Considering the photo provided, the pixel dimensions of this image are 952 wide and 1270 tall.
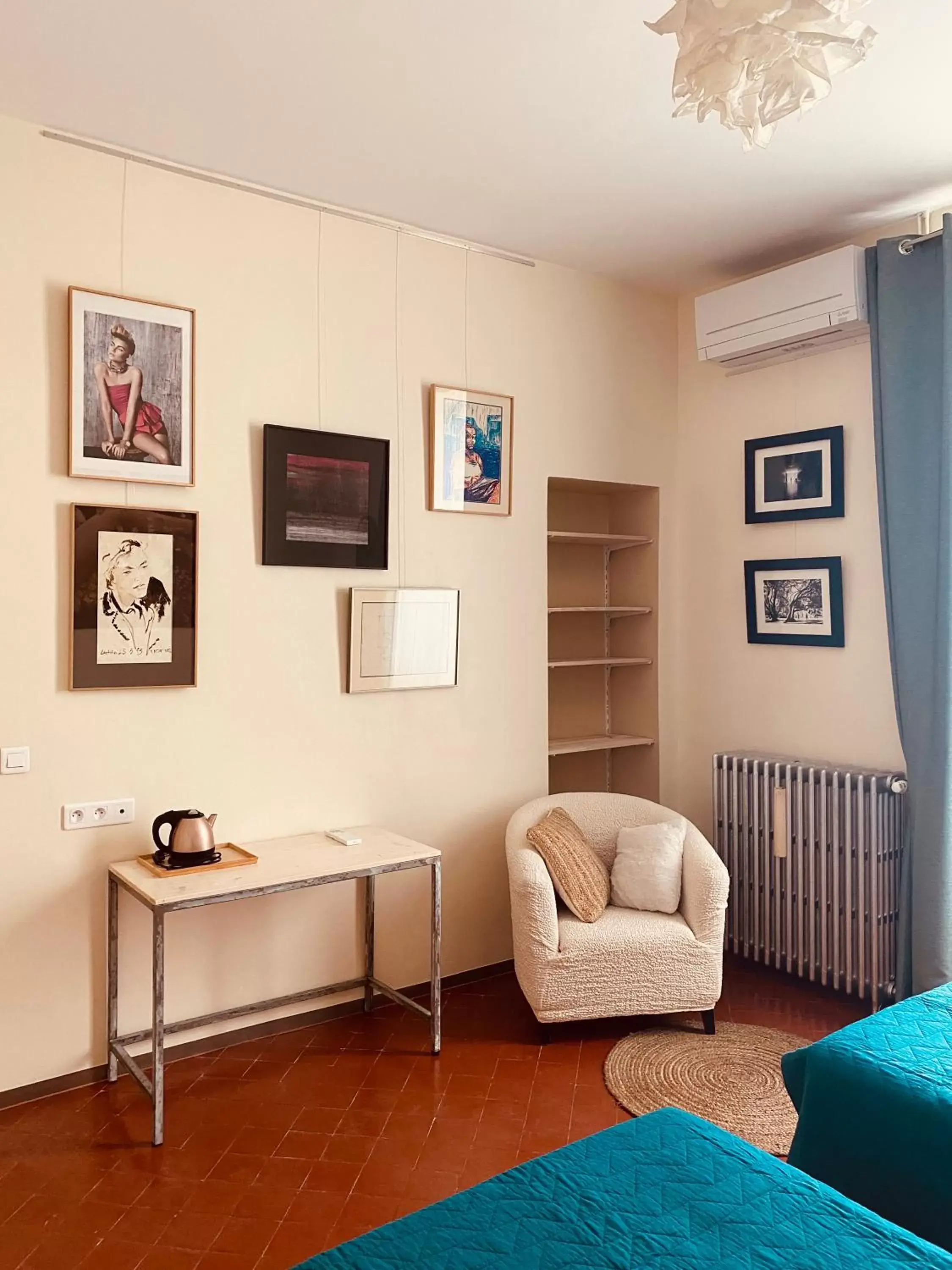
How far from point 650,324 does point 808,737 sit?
2.08m

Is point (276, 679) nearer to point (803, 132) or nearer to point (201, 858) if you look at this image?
point (201, 858)

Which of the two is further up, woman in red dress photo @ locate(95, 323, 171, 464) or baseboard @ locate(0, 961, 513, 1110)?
woman in red dress photo @ locate(95, 323, 171, 464)

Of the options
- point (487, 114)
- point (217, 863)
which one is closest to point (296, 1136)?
point (217, 863)

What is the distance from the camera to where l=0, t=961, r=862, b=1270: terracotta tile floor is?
7.82 feet

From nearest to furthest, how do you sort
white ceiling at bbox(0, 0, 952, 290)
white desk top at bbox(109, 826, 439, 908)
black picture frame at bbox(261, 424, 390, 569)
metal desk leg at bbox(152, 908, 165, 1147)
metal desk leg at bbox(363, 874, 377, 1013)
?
1. white ceiling at bbox(0, 0, 952, 290)
2. metal desk leg at bbox(152, 908, 165, 1147)
3. white desk top at bbox(109, 826, 439, 908)
4. black picture frame at bbox(261, 424, 390, 569)
5. metal desk leg at bbox(363, 874, 377, 1013)

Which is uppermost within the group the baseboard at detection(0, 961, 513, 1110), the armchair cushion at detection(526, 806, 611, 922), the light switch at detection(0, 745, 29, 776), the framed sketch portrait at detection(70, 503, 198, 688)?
the framed sketch portrait at detection(70, 503, 198, 688)

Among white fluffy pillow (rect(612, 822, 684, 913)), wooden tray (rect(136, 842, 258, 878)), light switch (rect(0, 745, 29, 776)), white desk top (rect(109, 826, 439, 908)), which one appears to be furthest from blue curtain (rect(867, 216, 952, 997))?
Answer: light switch (rect(0, 745, 29, 776))

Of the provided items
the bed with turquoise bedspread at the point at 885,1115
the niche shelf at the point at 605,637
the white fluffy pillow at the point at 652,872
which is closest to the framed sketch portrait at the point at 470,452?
the niche shelf at the point at 605,637

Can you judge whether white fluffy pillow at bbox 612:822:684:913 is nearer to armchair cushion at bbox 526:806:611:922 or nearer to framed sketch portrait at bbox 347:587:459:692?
armchair cushion at bbox 526:806:611:922

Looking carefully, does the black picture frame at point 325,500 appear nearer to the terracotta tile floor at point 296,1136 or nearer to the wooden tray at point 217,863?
the wooden tray at point 217,863

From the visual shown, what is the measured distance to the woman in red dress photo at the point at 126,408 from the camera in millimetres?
3152

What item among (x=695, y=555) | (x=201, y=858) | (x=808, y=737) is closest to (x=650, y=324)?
(x=695, y=555)

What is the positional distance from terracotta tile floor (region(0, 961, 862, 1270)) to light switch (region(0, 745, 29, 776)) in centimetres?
104

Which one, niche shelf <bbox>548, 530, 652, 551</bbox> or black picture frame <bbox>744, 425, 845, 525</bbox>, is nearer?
black picture frame <bbox>744, 425, 845, 525</bbox>
